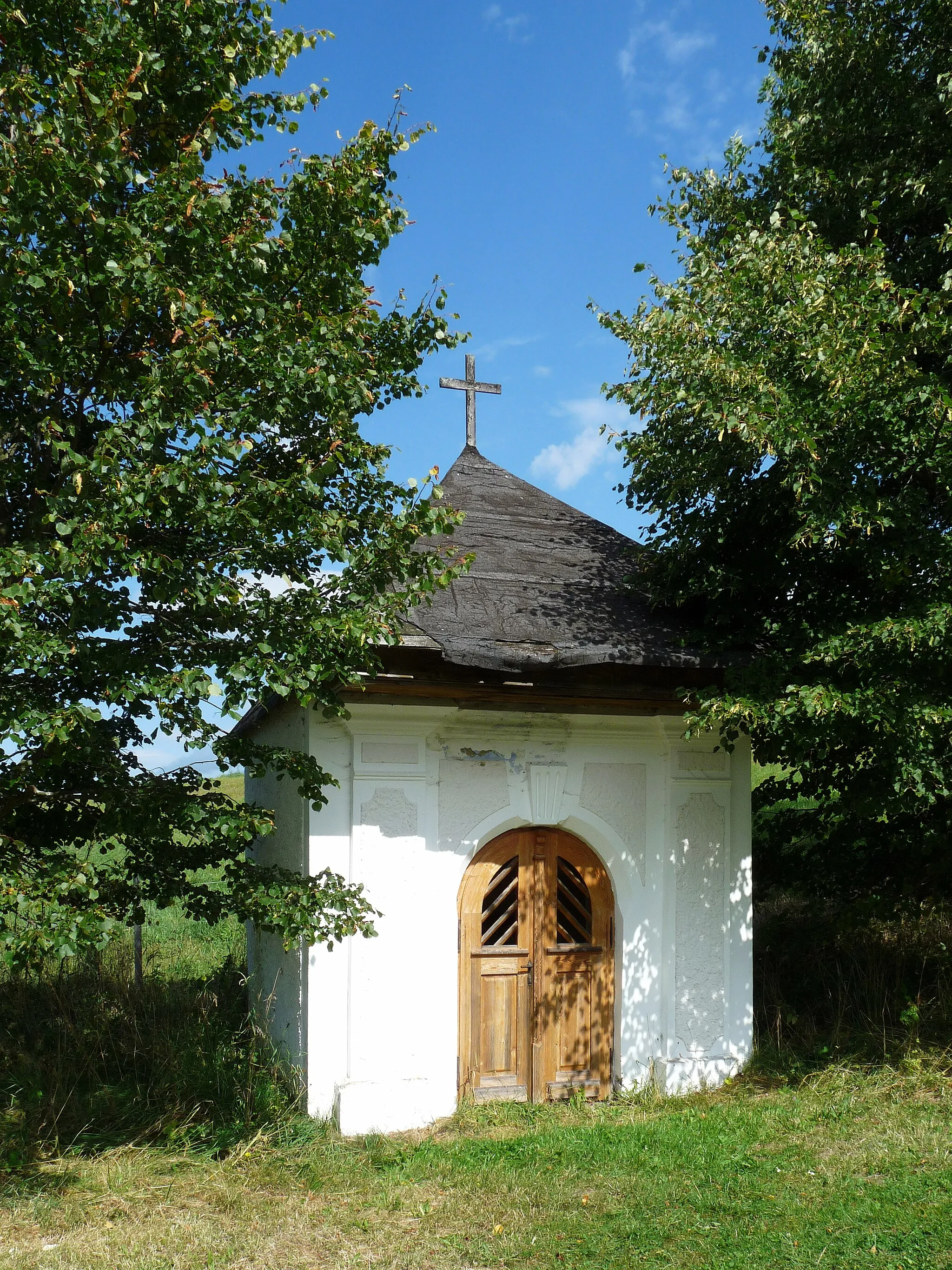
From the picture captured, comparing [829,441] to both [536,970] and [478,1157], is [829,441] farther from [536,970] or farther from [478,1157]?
[478,1157]

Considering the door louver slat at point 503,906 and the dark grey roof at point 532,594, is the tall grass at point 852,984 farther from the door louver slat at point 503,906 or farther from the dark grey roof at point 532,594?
the dark grey roof at point 532,594

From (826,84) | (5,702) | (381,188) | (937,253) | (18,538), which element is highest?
(826,84)

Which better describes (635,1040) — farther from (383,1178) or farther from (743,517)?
(743,517)

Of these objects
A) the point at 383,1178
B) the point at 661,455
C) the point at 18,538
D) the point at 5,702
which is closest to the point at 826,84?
the point at 661,455

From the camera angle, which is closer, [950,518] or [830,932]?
[950,518]

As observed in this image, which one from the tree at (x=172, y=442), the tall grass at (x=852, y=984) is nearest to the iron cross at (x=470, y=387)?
the tree at (x=172, y=442)

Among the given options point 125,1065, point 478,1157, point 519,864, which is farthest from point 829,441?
point 125,1065

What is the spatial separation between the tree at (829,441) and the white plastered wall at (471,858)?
2.86ft

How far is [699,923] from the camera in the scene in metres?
7.68

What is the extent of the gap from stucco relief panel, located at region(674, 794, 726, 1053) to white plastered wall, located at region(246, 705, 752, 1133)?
11mm

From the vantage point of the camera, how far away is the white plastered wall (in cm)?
662

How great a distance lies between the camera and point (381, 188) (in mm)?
5762

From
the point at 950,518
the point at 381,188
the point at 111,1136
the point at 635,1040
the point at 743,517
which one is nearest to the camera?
the point at 381,188

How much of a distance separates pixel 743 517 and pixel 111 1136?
248 inches
